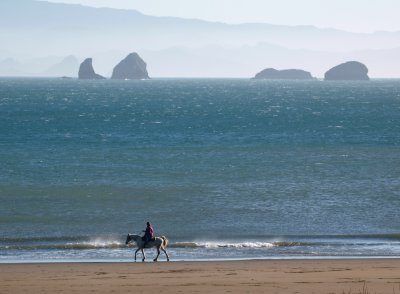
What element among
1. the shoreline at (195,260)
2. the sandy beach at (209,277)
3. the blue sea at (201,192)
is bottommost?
the blue sea at (201,192)

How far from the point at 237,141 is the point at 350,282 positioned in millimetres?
54620

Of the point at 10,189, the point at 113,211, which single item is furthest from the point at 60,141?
the point at 113,211

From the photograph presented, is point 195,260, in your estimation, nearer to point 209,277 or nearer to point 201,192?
point 209,277

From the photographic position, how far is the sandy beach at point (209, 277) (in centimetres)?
2356

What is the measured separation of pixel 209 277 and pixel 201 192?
21.9 meters

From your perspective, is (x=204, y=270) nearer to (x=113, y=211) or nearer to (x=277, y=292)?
(x=277, y=292)

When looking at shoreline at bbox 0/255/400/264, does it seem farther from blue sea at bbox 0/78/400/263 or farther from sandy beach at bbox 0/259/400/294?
sandy beach at bbox 0/259/400/294

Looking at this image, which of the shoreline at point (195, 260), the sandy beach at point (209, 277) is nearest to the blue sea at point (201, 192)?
the shoreline at point (195, 260)

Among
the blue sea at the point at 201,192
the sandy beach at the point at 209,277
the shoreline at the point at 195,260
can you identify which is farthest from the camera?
the blue sea at the point at 201,192

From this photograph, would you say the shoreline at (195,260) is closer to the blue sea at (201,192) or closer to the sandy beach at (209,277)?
the blue sea at (201,192)

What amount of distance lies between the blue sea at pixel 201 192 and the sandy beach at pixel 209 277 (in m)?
2.87

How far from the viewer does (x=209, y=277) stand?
25.5 m

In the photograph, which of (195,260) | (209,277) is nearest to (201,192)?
(195,260)

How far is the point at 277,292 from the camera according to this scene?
75.4ft
